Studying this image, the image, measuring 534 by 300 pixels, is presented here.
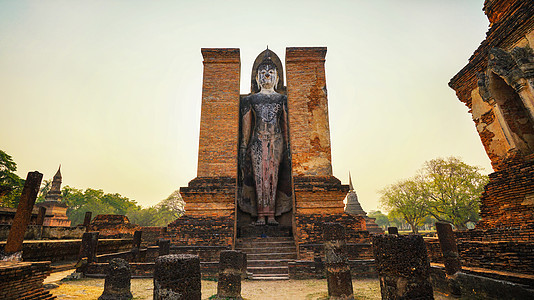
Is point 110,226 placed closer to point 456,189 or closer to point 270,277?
point 270,277

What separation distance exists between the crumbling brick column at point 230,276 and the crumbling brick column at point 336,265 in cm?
173

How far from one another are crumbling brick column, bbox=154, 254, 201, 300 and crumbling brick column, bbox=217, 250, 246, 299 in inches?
87.7

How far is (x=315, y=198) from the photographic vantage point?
26.1ft

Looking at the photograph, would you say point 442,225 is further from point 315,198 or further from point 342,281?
point 315,198

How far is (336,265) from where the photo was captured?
4.92 metres

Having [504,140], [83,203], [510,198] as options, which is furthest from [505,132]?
[83,203]

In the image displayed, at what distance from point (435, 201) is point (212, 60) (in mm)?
29222

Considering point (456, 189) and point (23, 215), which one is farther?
point (456, 189)

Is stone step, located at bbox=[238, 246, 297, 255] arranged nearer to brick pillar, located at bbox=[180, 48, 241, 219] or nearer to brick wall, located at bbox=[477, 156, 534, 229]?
brick pillar, located at bbox=[180, 48, 241, 219]

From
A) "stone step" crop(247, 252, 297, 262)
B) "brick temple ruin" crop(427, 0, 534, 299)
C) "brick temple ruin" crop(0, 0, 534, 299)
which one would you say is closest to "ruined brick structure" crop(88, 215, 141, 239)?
"brick temple ruin" crop(0, 0, 534, 299)

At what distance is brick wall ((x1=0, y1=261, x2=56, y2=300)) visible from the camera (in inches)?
140

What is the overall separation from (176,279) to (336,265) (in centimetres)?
322

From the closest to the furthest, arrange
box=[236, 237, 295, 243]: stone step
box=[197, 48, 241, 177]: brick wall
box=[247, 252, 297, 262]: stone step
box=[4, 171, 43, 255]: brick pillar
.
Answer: box=[4, 171, 43, 255]: brick pillar
box=[247, 252, 297, 262]: stone step
box=[236, 237, 295, 243]: stone step
box=[197, 48, 241, 177]: brick wall

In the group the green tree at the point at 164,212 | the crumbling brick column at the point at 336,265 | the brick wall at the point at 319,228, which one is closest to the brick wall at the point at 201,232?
the brick wall at the point at 319,228
